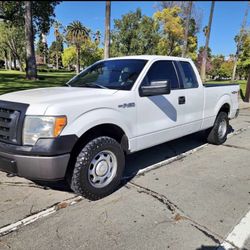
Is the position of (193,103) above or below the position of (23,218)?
above

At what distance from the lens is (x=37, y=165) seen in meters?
3.12

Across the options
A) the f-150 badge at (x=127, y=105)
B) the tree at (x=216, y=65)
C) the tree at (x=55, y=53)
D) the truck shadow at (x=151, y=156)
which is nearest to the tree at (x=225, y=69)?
the tree at (x=216, y=65)

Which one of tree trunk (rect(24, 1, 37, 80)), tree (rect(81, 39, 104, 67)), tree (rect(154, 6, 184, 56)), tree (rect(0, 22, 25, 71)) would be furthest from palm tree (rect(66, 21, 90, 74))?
tree trunk (rect(24, 1, 37, 80))

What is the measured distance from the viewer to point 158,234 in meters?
2.96

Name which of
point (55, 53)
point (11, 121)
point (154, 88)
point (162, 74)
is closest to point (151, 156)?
point (162, 74)

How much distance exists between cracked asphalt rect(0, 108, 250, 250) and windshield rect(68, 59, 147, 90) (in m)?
1.45

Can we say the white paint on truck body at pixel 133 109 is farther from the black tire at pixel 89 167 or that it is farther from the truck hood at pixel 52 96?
the black tire at pixel 89 167

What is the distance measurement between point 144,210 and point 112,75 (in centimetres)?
214

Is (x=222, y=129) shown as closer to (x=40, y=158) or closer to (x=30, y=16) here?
(x=40, y=158)

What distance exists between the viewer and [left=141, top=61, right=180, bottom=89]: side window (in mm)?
4386

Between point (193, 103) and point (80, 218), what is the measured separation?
118 inches

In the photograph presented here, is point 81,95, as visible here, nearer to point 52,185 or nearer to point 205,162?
point 52,185

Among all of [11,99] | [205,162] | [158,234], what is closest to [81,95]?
[11,99]

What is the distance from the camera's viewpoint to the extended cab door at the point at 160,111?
418 centimetres
